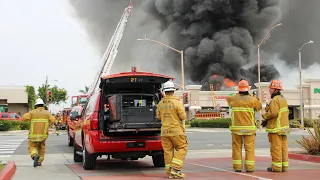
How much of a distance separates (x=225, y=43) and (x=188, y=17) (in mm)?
9035

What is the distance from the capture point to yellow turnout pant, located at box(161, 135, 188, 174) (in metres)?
8.48

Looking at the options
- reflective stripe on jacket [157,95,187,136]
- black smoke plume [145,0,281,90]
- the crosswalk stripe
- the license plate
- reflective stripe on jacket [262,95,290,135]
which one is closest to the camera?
reflective stripe on jacket [157,95,187,136]

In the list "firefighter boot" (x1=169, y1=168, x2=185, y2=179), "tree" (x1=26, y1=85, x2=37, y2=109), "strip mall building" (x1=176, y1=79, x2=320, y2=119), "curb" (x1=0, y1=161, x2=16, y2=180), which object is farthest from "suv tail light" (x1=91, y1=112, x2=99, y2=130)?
"tree" (x1=26, y1=85, x2=37, y2=109)

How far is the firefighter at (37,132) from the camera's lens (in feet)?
37.5

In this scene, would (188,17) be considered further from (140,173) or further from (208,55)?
(140,173)

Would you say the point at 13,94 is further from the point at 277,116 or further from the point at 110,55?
the point at 277,116

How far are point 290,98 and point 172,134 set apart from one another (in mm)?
52371

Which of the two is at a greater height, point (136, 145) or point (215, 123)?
point (136, 145)

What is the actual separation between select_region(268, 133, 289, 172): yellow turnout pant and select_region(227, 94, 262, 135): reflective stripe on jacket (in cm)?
56

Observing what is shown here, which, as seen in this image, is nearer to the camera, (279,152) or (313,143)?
(279,152)

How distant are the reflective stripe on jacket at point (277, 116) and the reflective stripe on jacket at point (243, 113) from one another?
288 millimetres

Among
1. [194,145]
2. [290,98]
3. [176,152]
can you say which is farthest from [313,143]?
[290,98]

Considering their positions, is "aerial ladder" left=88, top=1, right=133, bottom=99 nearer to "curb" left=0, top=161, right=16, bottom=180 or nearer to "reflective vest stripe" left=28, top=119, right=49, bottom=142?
"reflective vest stripe" left=28, top=119, right=49, bottom=142

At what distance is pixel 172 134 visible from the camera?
8.64 metres
